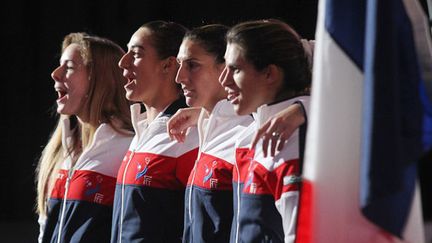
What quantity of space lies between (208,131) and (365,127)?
1.18 meters

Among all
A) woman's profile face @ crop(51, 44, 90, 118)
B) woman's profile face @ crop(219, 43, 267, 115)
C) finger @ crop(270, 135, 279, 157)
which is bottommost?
finger @ crop(270, 135, 279, 157)

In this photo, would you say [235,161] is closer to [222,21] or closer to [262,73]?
[262,73]

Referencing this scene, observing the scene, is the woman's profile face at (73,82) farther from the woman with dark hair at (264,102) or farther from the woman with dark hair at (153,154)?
the woman with dark hair at (264,102)

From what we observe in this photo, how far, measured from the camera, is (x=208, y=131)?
3092 millimetres

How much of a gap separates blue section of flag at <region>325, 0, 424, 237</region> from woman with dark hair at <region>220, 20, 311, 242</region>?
1.56 feet

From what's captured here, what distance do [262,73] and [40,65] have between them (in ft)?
13.6

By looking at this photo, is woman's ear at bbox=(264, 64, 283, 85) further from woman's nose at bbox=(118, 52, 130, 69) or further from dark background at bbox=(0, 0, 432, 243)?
dark background at bbox=(0, 0, 432, 243)

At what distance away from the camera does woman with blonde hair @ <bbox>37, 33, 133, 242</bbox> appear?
3549 millimetres

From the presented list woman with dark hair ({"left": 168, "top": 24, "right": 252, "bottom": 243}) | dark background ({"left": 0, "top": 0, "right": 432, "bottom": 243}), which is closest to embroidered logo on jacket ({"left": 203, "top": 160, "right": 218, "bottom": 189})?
woman with dark hair ({"left": 168, "top": 24, "right": 252, "bottom": 243})

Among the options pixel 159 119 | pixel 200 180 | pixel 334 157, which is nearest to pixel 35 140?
pixel 159 119

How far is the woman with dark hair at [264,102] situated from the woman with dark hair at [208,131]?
0.18 metres

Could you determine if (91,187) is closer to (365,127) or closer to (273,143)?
(273,143)

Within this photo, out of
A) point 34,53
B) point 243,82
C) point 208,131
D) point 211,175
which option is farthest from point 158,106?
point 34,53

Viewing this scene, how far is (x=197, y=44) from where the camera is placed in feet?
10.5
